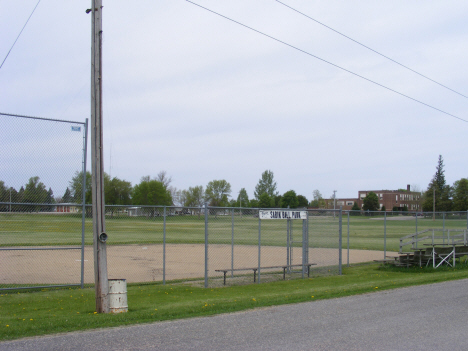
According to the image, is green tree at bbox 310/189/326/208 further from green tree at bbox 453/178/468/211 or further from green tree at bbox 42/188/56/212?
green tree at bbox 42/188/56/212

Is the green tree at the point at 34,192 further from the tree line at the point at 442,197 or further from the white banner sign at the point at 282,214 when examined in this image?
the tree line at the point at 442,197

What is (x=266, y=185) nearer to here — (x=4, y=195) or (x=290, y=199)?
(x=290, y=199)

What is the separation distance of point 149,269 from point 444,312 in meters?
11.7

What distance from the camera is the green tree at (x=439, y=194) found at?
107250mm

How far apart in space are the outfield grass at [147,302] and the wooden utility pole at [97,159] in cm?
83

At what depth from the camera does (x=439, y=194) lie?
110812mm

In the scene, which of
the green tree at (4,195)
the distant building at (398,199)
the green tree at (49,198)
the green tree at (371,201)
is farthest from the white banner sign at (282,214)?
the distant building at (398,199)

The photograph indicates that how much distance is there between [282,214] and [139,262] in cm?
765

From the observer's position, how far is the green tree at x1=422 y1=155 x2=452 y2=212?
10725 centimetres

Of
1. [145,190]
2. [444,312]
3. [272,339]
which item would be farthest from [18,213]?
[145,190]

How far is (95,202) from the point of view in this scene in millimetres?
9062

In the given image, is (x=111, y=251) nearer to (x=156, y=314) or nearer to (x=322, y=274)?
(x=322, y=274)

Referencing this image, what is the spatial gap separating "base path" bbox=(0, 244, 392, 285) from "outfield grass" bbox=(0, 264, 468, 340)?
257cm

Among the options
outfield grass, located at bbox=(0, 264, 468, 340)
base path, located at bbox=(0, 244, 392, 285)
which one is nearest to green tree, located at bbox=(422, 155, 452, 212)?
base path, located at bbox=(0, 244, 392, 285)
